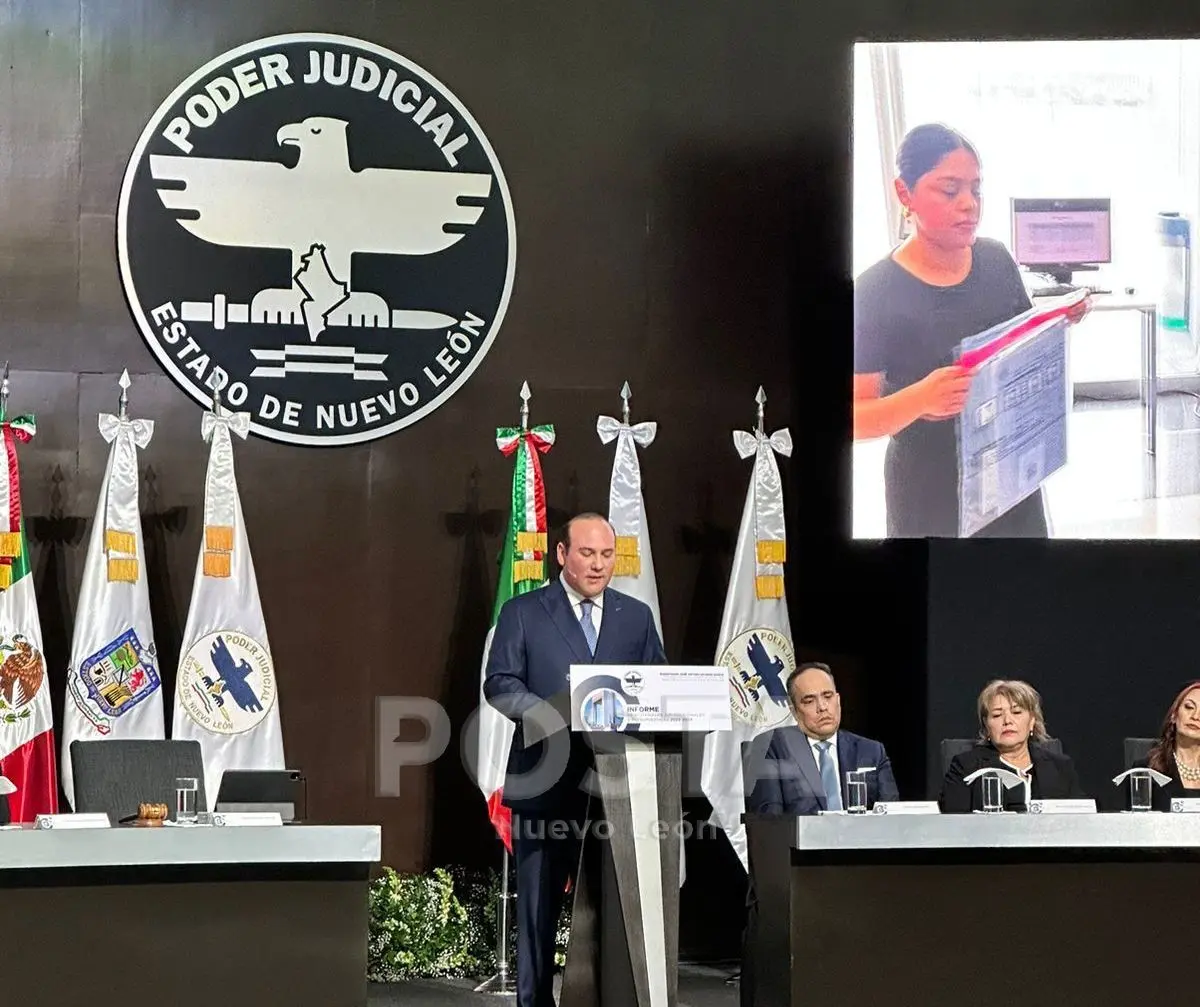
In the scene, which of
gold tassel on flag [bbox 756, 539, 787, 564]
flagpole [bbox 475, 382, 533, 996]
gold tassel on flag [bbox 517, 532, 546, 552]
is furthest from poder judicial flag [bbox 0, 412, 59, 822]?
gold tassel on flag [bbox 756, 539, 787, 564]

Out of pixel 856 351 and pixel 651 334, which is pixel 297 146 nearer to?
pixel 651 334

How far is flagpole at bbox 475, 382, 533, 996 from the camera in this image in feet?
20.5

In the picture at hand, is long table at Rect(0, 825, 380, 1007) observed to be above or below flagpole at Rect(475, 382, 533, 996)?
above

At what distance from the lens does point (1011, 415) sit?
6523 mm

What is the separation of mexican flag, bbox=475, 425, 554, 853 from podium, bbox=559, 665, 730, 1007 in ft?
7.15

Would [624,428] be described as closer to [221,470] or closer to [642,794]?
[221,470]

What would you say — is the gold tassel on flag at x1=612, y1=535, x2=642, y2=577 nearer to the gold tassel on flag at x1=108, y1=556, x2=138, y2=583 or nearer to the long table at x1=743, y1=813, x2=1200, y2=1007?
the gold tassel on flag at x1=108, y1=556, x2=138, y2=583

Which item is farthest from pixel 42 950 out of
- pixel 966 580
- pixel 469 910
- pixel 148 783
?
pixel 966 580

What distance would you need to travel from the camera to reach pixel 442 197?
6.99 metres

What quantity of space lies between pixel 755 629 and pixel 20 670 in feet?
9.04

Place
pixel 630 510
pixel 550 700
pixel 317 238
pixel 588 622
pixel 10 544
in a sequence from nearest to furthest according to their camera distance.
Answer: pixel 550 700 < pixel 588 622 < pixel 10 544 < pixel 630 510 < pixel 317 238

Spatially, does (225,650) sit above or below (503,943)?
above

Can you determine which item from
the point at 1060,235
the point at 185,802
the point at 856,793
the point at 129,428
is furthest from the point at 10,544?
the point at 1060,235

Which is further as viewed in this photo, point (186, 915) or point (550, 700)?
point (550, 700)
